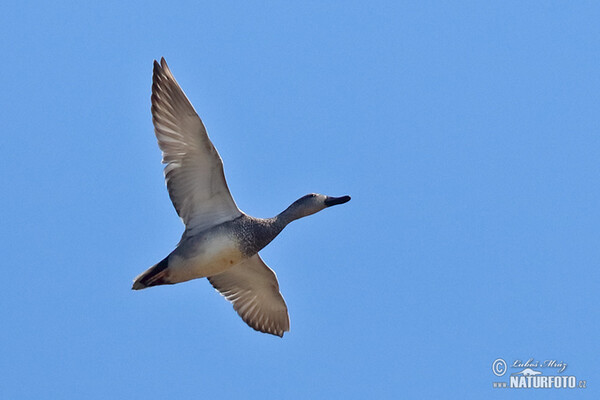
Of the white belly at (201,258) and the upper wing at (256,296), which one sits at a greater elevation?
the upper wing at (256,296)

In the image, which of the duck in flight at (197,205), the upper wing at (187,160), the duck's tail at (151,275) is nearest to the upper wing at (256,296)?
the duck in flight at (197,205)

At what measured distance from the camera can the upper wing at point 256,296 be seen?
15.2 metres

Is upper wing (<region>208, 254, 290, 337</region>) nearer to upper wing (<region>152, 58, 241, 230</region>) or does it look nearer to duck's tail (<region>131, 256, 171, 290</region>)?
upper wing (<region>152, 58, 241, 230</region>)

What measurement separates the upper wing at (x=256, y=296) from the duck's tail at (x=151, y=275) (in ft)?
5.81

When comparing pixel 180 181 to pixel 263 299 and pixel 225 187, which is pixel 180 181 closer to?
pixel 225 187

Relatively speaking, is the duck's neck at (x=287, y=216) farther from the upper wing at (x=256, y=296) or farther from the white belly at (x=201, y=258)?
the upper wing at (x=256, y=296)

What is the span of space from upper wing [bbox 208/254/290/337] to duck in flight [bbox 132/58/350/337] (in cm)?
131

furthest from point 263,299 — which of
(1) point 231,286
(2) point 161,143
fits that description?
(2) point 161,143

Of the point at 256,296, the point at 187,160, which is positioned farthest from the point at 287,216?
the point at 256,296

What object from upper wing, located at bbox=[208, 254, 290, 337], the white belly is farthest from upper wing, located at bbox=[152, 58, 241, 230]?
upper wing, located at bbox=[208, 254, 290, 337]

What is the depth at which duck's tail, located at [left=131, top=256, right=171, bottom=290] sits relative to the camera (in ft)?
44.2

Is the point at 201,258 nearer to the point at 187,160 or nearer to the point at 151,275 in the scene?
the point at 151,275

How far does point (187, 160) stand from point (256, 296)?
280 centimetres

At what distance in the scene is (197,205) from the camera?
45.6 ft
